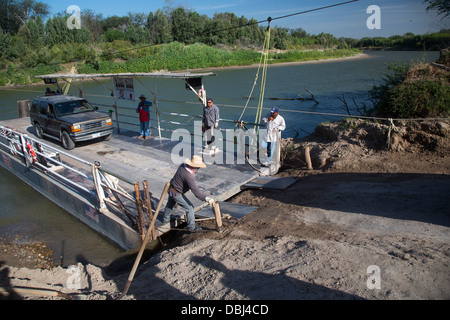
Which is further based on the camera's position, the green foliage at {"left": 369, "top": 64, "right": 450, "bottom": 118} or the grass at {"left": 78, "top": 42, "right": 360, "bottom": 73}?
the grass at {"left": 78, "top": 42, "right": 360, "bottom": 73}

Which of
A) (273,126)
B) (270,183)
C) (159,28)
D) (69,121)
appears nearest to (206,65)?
(159,28)

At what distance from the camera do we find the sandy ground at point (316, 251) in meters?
4.14

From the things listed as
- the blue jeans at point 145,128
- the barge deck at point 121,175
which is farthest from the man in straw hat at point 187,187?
the blue jeans at point 145,128

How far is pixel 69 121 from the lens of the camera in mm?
11461

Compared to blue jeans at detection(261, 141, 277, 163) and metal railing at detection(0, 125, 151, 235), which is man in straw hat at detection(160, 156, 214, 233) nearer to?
metal railing at detection(0, 125, 151, 235)

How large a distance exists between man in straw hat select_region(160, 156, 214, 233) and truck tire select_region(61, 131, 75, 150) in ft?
22.5

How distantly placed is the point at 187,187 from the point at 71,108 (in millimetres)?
8354

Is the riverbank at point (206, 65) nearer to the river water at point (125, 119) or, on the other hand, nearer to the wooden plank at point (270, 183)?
the river water at point (125, 119)

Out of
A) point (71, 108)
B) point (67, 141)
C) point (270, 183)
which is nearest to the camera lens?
point (270, 183)

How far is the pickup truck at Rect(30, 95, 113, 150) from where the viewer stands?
37.5ft

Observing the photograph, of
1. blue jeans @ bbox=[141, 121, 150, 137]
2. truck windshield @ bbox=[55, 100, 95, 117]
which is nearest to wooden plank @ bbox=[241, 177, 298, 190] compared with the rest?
blue jeans @ bbox=[141, 121, 150, 137]

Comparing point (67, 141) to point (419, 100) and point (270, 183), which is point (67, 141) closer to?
point (270, 183)

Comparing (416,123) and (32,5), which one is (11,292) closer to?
(416,123)

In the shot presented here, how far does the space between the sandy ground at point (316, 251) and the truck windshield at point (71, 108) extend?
7.49 m
